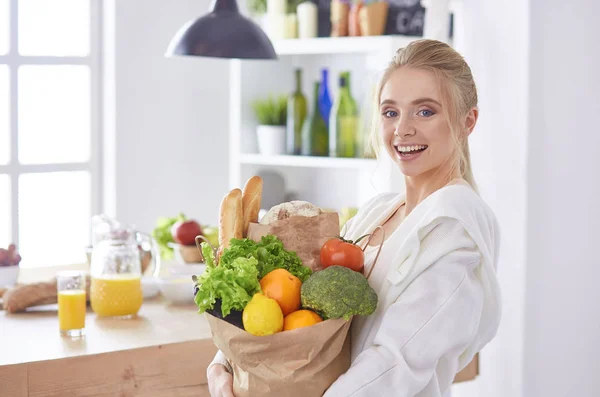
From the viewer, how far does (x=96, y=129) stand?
3957 mm

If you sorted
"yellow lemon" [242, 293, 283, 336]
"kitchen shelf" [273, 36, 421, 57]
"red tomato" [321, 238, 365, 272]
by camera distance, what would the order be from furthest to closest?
"kitchen shelf" [273, 36, 421, 57] < "red tomato" [321, 238, 365, 272] < "yellow lemon" [242, 293, 283, 336]

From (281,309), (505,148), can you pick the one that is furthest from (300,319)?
(505,148)

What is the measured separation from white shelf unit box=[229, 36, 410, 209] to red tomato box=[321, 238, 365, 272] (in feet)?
6.63

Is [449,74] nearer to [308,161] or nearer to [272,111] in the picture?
[308,161]

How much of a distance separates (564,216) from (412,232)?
1363 mm

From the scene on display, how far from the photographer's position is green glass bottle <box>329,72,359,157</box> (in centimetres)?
357

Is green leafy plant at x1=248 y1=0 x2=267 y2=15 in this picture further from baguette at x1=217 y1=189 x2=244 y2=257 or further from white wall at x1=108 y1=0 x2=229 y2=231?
baguette at x1=217 y1=189 x2=244 y2=257

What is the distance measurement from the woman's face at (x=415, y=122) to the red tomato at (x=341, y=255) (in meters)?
0.26

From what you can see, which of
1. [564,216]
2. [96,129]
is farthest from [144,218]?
[564,216]

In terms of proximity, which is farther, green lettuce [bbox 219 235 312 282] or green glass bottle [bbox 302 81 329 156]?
green glass bottle [bbox 302 81 329 156]

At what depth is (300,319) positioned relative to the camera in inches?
53.7

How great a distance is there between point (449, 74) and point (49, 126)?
2.74 m

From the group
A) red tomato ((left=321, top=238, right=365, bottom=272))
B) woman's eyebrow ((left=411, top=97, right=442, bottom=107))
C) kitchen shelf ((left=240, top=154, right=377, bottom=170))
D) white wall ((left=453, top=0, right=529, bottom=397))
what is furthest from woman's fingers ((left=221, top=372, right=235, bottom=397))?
kitchen shelf ((left=240, top=154, right=377, bottom=170))

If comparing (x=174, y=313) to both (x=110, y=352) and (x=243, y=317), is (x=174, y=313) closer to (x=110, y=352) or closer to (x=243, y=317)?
(x=110, y=352)
